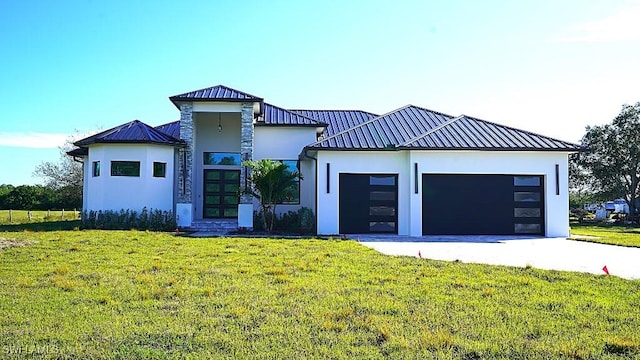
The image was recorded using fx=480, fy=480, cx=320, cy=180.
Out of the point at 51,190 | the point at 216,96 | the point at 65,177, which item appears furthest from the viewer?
the point at 65,177

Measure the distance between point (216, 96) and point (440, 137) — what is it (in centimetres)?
881

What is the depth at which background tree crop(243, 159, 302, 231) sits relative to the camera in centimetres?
1755

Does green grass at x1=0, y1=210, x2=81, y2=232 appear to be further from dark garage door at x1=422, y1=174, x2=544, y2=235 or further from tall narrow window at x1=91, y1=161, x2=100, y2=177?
dark garage door at x1=422, y1=174, x2=544, y2=235

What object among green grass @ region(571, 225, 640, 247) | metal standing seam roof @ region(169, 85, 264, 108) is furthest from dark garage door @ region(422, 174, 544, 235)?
metal standing seam roof @ region(169, 85, 264, 108)

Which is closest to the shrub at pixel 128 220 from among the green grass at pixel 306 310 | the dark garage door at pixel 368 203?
the dark garage door at pixel 368 203

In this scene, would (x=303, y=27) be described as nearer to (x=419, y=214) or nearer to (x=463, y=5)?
(x=463, y=5)

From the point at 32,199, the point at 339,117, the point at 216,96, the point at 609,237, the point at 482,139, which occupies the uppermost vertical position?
the point at 339,117

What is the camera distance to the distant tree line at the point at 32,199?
38000 millimetres

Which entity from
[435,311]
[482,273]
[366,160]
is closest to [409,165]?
[366,160]

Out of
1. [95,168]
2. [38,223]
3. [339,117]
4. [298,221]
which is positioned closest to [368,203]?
[298,221]

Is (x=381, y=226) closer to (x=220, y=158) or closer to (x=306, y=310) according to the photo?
(x=220, y=158)

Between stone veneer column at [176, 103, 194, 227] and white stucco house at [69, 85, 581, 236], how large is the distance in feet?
0.13

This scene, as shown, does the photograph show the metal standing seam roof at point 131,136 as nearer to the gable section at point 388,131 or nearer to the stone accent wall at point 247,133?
the stone accent wall at point 247,133

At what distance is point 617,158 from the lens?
113 ft
